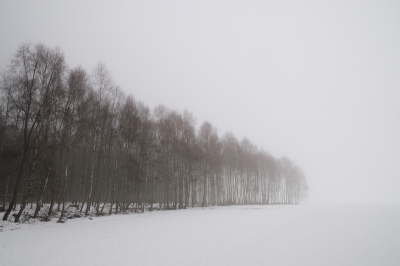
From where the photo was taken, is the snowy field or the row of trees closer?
the snowy field

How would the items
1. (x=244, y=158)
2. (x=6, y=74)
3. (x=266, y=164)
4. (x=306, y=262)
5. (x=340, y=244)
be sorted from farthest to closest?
1. (x=266, y=164)
2. (x=244, y=158)
3. (x=6, y=74)
4. (x=340, y=244)
5. (x=306, y=262)

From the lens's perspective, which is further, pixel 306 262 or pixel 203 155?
pixel 203 155

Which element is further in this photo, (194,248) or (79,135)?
(79,135)

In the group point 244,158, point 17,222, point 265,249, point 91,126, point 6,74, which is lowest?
point 17,222

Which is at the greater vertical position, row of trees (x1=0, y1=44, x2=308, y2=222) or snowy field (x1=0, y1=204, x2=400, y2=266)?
row of trees (x1=0, y1=44, x2=308, y2=222)

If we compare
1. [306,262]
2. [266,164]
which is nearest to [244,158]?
[266,164]

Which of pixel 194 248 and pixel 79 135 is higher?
pixel 79 135

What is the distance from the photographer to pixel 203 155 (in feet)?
108

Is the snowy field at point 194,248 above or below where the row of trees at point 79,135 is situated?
below

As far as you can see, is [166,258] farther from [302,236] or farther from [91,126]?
[91,126]

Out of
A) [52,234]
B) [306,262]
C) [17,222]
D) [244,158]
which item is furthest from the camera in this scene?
[244,158]

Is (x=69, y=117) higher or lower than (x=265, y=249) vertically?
higher

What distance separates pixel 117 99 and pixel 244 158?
3340 cm

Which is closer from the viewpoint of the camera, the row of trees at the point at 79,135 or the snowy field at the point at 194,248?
the snowy field at the point at 194,248
